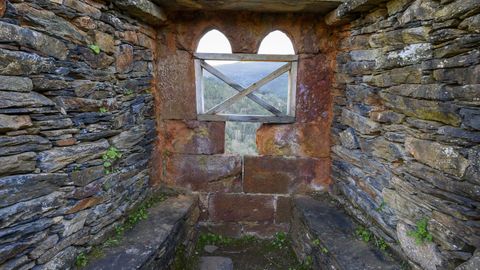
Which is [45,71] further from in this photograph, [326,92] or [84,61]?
[326,92]

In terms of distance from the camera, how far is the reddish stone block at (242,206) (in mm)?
4129

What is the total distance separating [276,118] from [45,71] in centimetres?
257

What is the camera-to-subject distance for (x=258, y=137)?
4047mm

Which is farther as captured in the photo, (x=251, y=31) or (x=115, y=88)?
(x=251, y=31)

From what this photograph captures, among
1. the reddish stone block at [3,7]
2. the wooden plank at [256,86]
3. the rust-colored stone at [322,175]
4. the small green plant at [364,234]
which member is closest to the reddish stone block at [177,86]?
the wooden plank at [256,86]

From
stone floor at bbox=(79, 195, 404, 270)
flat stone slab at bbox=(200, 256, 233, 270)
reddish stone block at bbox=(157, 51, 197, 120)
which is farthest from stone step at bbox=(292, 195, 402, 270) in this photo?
reddish stone block at bbox=(157, 51, 197, 120)

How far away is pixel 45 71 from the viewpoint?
2.12 metres

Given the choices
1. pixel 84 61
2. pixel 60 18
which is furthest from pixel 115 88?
pixel 60 18

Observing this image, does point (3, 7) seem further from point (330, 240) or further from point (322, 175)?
point (322, 175)

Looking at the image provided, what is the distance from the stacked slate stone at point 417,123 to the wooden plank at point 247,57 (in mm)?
689

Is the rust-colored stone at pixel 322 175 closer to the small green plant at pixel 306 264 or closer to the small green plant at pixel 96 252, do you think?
the small green plant at pixel 306 264

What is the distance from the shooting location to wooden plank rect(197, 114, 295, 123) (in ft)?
12.8

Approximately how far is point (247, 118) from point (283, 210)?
134cm

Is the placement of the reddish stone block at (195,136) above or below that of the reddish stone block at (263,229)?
above
